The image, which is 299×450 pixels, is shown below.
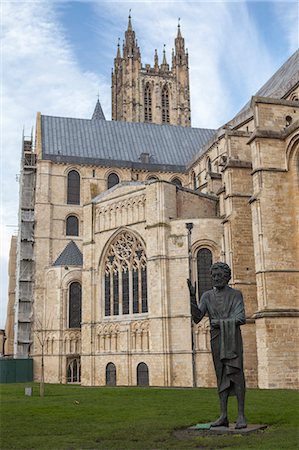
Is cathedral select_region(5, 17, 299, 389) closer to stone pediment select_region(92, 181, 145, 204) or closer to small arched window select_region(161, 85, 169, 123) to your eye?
stone pediment select_region(92, 181, 145, 204)

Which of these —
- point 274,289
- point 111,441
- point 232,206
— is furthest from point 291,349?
point 111,441

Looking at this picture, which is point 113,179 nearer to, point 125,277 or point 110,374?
point 125,277

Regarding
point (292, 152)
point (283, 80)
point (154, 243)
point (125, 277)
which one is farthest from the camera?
point (283, 80)

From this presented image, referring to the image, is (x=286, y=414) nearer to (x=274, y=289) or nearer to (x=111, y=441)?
(x=111, y=441)

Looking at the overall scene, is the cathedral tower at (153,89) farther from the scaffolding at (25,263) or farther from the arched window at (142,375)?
the arched window at (142,375)

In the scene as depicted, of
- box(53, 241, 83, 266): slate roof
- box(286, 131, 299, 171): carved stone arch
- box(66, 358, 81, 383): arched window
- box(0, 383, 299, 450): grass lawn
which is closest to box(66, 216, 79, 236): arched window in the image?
box(53, 241, 83, 266): slate roof

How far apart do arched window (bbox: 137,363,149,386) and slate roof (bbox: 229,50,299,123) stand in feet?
55.4

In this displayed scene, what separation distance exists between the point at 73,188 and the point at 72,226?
3.03 m

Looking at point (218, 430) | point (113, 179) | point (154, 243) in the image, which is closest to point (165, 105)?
point (113, 179)

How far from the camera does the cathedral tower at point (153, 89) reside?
6322 cm

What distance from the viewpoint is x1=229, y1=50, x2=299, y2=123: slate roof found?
32.0 m

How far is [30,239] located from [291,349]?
89.0 feet

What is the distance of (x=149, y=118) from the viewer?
6338 centimetres

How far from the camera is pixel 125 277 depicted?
3194 cm
